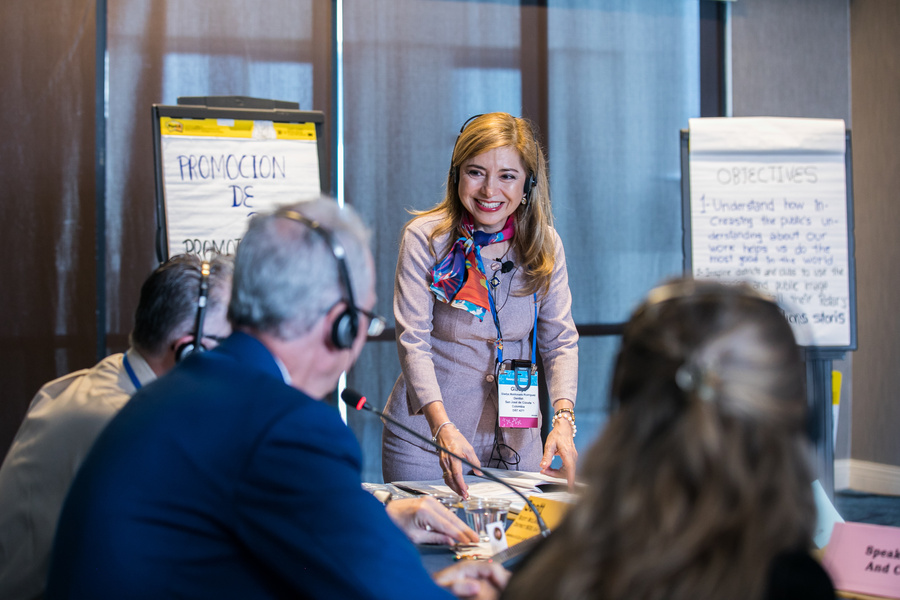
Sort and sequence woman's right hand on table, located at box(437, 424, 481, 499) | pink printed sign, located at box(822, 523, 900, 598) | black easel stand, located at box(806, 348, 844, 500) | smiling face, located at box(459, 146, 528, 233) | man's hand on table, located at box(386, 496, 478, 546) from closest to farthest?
pink printed sign, located at box(822, 523, 900, 598) → man's hand on table, located at box(386, 496, 478, 546) → woman's right hand on table, located at box(437, 424, 481, 499) → smiling face, located at box(459, 146, 528, 233) → black easel stand, located at box(806, 348, 844, 500)

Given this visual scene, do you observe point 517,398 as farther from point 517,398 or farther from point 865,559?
point 865,559

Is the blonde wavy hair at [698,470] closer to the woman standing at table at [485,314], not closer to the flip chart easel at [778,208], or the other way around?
the woman standing at table at [485,314]

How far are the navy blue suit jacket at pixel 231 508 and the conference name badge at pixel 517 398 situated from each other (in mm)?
1104

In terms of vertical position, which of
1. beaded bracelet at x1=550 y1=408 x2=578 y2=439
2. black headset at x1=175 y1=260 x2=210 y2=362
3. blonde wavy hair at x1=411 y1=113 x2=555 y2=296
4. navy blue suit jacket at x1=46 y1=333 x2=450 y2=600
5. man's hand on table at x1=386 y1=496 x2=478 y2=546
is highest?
blonde wavy hair at x1=411 y1=113 x2=555 y2=296

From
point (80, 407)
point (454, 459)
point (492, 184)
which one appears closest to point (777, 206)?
point (492, 184)

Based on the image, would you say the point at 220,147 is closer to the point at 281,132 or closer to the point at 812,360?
the point at 281,132

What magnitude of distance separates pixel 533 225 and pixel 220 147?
1.47m

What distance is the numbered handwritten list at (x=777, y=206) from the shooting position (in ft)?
10.1

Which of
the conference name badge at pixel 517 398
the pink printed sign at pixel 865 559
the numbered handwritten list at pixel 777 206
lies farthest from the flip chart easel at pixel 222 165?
the pink printed sign at pixel 865 559

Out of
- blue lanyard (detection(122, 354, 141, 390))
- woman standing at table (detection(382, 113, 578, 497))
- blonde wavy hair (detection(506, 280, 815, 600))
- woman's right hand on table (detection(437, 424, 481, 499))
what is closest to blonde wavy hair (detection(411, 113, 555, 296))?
woman standing at table (detection(382, 113, 578, 497))

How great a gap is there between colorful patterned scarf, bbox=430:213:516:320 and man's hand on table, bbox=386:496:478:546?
0.73 m

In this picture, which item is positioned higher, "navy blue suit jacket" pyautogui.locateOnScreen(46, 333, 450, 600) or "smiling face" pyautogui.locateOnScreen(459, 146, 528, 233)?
"smiling face" pyautogui.locateOnScreen(459, 146, 528, 233)

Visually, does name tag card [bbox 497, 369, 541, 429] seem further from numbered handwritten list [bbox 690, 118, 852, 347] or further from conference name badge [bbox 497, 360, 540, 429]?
numbered handwritten list [bbox 690, 118, 852, 347]

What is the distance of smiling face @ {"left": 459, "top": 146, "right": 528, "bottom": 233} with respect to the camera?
2068mm
